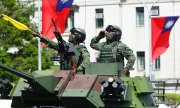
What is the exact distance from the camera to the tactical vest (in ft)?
59.9

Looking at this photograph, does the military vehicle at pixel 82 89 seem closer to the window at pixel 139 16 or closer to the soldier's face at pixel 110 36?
the soldier's face at pixel 110 36

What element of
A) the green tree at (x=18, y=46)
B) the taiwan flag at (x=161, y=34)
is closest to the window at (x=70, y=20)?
the green tree at (x=18, y=46)

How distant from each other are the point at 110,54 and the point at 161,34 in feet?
62.8

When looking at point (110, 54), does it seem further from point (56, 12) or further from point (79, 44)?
point (56, 12)

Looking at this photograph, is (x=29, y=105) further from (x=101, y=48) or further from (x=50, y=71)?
(x=101, y=48)

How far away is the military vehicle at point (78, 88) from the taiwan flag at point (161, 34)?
19079 mm

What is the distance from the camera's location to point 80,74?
17.2 m

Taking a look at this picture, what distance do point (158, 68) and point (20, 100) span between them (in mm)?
43958

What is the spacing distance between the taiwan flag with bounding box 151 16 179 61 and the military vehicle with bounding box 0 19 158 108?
62.6ft

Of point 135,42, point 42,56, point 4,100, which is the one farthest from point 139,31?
point 4,100

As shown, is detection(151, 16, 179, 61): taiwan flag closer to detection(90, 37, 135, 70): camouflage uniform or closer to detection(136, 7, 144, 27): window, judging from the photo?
detection(90, 37, 135, 70): camouflage uniform


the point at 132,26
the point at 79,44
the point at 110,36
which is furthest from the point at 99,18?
the point at 110,36

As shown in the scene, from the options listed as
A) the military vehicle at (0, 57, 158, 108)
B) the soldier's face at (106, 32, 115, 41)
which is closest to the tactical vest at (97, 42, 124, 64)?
the soldier's face at (106, 32, 115, 41)

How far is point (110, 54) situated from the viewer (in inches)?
719
